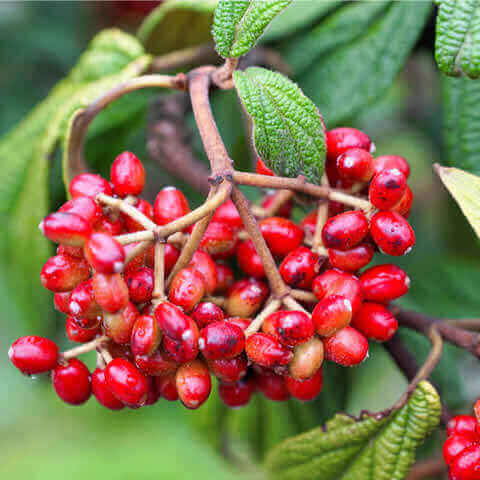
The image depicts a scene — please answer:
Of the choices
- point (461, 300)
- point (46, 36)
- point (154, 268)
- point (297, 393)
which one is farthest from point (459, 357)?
point (46, 36)

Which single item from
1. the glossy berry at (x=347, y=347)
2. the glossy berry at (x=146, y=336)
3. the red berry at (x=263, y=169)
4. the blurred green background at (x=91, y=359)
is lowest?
the blurred green background at (x=91, y=359)

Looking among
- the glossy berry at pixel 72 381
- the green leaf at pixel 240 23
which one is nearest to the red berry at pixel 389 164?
the green leaf at pixel 240 23

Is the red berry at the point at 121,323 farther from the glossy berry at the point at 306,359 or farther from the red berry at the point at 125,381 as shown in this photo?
the glossy berry at the point at 306,359

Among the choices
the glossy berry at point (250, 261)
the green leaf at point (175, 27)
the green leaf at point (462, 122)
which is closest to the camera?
the glossy berry at point (250, 261)

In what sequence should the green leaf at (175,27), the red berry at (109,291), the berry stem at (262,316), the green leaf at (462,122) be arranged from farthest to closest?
the green leaf at (175,27) < the green leaf at (462,122) < the berry stem at (262,316) < the red berry at (109,291)

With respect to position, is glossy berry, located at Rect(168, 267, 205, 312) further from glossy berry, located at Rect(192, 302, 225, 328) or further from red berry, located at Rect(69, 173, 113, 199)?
red berry, located at Rect(69, 173, 113, 199)

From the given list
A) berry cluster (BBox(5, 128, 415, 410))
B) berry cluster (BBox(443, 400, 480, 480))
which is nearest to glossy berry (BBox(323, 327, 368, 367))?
berry cluster (BBox(5, 128, 415, 410))

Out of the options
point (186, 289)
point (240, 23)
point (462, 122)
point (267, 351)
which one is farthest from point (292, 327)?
point (462, 122)
